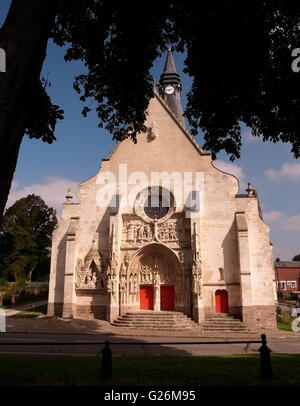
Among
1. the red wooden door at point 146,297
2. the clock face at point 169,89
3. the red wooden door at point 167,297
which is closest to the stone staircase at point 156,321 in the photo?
the red wooden door at point 167,297

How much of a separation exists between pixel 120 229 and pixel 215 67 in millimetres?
16529

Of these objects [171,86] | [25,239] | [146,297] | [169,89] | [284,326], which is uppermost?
[171,86]

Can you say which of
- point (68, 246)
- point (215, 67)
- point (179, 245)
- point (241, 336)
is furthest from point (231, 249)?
point (215, 67)

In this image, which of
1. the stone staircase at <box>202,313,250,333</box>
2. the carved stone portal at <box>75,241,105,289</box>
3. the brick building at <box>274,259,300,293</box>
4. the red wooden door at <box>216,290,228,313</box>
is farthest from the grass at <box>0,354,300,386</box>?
the brick building at <box>274,259,300,293</box>

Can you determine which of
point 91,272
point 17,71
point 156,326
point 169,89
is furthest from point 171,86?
point 17,71

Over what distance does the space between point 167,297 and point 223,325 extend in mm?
4354

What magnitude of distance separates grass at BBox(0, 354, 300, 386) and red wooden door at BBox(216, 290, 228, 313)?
13.3 metres

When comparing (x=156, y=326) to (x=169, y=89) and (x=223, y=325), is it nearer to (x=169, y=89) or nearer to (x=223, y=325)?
(x=223, y=325)

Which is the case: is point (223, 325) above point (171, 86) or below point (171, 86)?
below

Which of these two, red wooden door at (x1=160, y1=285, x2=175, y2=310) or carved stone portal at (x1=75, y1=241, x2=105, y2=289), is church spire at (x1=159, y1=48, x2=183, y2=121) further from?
red wooden door at (x1=160, y1=285, x2=175, y2=310)

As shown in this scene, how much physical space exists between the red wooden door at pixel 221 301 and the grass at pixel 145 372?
13.3 m

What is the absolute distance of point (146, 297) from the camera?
2445 centimetres

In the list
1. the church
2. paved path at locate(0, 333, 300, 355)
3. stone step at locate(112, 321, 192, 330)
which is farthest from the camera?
the church

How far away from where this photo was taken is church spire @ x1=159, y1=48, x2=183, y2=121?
133 ft
